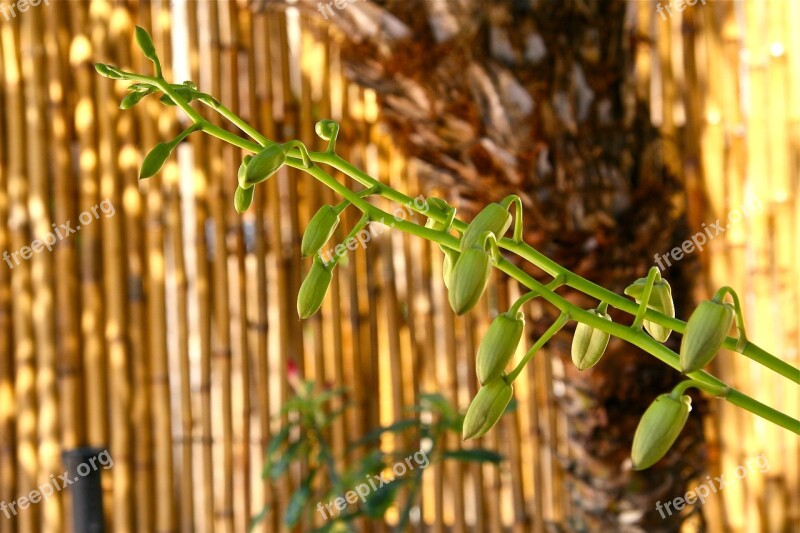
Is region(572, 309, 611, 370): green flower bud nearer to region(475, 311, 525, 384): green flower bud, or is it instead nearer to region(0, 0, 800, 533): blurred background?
region(475, 311, 525, 384): green flower bud

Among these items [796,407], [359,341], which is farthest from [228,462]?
[796,407]

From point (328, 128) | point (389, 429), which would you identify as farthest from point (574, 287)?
→ point (389, 429)

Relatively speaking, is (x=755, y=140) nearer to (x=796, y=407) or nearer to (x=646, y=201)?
(x=646, y=201)

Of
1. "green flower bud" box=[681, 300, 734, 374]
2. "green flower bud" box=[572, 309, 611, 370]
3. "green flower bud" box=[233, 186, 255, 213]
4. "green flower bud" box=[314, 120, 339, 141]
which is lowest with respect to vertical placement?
"green flower bud" box=[681, 300, 734, 374]

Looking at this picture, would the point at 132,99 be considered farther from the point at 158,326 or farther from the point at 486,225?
the point at 158,326

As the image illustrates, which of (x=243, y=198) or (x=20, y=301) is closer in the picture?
(x=243, y=198)

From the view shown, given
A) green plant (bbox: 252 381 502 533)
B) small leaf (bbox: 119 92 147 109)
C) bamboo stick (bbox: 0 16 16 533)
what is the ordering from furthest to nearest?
bamboo stick (bbox: 0 16 16 533) < green plant (bbox: 252 381 502 533) < small leaf (bbox: 119 92 147 109)

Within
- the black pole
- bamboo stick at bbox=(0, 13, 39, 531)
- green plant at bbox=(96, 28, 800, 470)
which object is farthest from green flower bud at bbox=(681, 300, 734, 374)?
bamboo stick at bbox=(0, 13, 39, 531)
